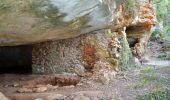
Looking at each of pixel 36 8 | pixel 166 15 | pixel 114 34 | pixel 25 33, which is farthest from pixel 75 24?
pixel 166 15

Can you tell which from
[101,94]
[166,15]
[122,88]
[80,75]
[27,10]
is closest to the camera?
[27,10]

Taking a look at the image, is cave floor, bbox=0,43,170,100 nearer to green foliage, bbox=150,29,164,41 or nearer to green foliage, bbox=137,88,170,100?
green foliage, bbox=137,88,170,100

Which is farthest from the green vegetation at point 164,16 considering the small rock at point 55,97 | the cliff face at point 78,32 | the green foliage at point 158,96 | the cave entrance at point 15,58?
the small rock at point 55,97

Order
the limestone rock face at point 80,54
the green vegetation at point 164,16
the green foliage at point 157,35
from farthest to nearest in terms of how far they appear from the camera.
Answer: the green foliage at point 157,35
the green vegetation at point 164,16
the limestone rock face at point 80,54

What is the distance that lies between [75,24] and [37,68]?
11.1 feet

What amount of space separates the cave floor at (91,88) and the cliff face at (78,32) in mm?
699

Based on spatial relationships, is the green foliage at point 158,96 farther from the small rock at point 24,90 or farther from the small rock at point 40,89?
the small rock at point 24,90

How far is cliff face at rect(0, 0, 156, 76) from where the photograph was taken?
5.36 meters

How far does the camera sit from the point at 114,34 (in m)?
10.0

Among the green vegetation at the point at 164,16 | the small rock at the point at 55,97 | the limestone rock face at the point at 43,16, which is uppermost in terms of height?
the green vegetation at the point at 164,16

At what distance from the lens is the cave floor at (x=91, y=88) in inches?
271

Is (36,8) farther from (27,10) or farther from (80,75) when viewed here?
(80,75)

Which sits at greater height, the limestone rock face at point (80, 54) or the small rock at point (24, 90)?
the limestone rock face at point (80, 54)

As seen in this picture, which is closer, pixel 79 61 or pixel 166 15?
pixel 79 61
